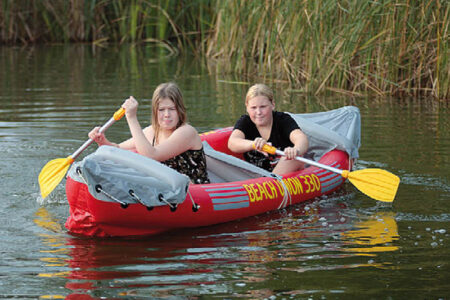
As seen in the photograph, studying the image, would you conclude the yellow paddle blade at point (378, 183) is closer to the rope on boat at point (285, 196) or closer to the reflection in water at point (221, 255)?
the reflection in water at point (221, 255)

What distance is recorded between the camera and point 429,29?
9.01 metres

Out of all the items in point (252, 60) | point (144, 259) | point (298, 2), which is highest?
point (298, 2)

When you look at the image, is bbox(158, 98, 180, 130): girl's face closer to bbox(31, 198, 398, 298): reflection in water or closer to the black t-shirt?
bbox(31, 198, 398, 298): reflection in water

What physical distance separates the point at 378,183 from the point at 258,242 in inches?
45.9

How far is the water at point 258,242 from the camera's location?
3957 mm

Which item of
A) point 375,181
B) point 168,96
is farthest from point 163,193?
point 375,181

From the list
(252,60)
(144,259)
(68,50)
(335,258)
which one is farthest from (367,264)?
(68,50)

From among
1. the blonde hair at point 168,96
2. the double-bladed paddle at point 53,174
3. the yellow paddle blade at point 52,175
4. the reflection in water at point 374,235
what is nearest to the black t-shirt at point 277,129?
the blonde hair at point 168,96

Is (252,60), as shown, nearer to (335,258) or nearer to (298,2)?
(298,2)

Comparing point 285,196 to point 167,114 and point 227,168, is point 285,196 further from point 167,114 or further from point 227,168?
point 167,114

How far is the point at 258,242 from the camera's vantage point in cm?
482

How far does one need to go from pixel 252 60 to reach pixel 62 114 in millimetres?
3025

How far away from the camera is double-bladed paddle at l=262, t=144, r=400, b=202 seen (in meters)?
5.51

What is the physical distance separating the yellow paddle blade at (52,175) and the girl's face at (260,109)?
1397mm
